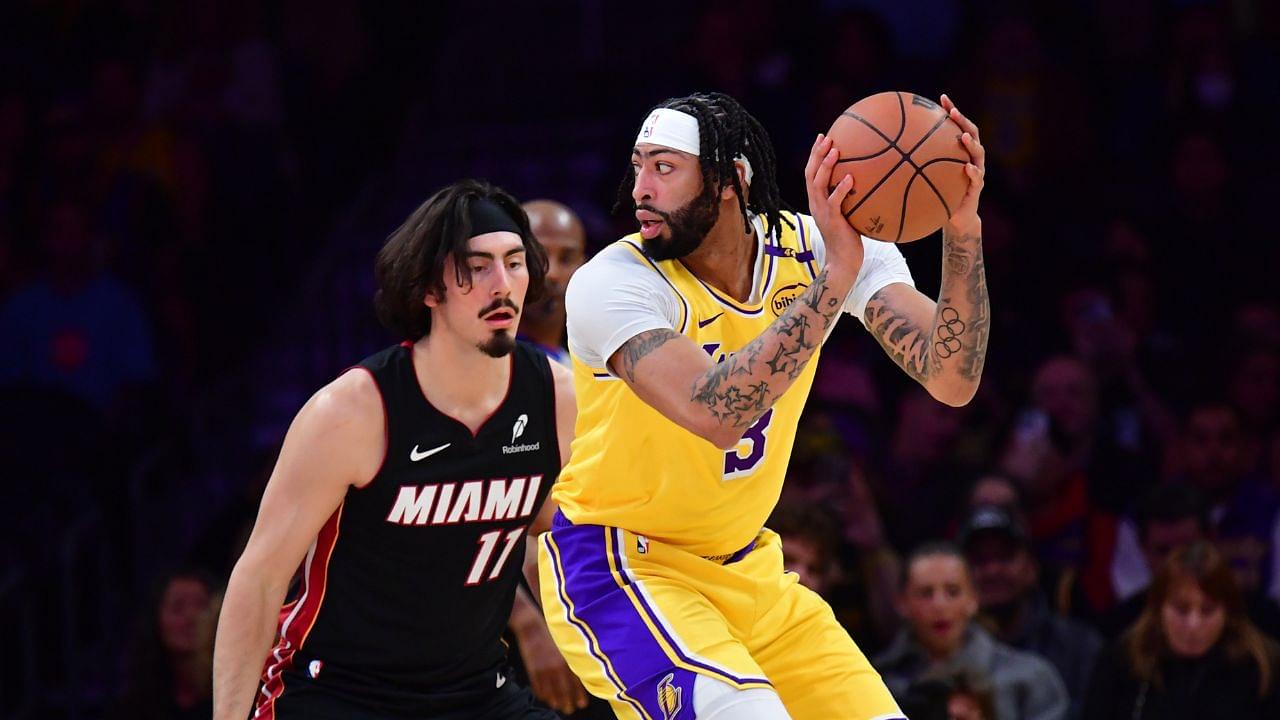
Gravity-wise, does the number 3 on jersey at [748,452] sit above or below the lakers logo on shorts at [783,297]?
below

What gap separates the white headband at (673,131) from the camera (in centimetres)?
447

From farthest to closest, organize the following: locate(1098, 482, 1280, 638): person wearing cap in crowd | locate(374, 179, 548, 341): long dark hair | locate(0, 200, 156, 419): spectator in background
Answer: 1. locate(0, 200, 156, 419): spectator in background
2. locate(1098, 482, 1280, 638): person wearing cap in crowd
3. locate(374, 179, 548, 341): long dark hair

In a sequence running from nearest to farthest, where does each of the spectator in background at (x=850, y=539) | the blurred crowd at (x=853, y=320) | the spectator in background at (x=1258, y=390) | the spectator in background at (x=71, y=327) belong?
the spectator in background at (x=850, y=539)
the blurred crowd at (x=853, y=320)
the spectator in background at (x=1258, y=390)
the spectator in background at (x=71, y=327)

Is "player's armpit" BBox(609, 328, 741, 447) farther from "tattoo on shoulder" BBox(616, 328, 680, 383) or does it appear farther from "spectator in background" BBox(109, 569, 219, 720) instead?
"spectator in background" BBox(109, 569, 219, 720)

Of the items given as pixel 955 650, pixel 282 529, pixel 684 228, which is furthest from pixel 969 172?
pixel 955 650

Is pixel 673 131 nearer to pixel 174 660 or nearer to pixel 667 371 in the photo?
pixel 667 371

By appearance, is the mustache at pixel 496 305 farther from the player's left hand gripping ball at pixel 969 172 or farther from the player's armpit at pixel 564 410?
the player's left hand gripping ball at pixel 969 172

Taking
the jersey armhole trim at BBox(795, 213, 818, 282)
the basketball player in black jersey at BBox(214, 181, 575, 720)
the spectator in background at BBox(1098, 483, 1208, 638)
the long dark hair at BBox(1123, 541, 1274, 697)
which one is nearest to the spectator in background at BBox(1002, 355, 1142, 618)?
the spectator in background at BBox(1098, 483, 1208, 638)

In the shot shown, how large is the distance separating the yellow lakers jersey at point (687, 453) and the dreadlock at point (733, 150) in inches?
5.4

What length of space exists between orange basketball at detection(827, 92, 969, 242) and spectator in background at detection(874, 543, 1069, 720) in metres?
3.07

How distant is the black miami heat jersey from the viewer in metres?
4.55

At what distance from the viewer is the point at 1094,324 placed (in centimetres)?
860

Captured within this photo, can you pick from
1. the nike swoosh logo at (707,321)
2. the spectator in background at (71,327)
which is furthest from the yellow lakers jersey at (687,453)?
the spectator in background at (71,327)

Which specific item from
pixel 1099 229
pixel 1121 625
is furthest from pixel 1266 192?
pixel 1121 625
